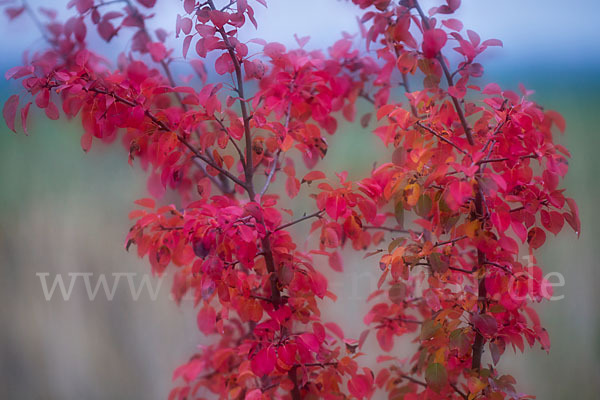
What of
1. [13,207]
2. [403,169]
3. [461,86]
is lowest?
[403,169]

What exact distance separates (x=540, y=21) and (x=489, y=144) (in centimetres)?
81

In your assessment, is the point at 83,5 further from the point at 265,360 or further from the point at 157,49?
the point at 265,360

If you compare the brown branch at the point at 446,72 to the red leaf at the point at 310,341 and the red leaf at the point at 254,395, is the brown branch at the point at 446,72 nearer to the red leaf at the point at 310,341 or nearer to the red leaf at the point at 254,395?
the red leaf at the point at 310,341

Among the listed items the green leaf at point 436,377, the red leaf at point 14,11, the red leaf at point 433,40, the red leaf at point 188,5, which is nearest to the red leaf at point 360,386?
the green leaf at point 436,377

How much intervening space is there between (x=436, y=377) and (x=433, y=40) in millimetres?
632

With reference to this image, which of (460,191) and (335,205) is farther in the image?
(335,205)

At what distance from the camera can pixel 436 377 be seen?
910mm

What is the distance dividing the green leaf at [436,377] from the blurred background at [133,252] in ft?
2.15

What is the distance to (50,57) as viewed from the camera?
3.15ft

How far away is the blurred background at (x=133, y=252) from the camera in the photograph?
1462 millimetres

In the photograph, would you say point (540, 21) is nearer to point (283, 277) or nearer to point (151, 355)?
point (283, 277)

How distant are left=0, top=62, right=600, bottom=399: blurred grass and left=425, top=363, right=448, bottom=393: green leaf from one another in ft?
2.16

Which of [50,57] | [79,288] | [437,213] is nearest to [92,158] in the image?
[79,288]

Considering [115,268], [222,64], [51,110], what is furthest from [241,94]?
[115,268]
